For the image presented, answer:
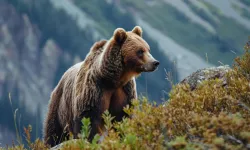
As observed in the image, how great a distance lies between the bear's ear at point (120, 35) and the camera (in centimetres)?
568

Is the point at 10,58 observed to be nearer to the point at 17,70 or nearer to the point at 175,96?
the point at 17,70

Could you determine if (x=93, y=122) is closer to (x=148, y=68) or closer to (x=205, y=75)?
(x=148, y=68)

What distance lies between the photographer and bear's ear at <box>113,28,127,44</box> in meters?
5.68

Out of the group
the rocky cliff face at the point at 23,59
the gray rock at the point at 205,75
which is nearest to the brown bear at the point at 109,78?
the gray rock at the point at 205,75

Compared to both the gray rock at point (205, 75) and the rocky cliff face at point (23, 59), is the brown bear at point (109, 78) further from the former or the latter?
the rocky cliff face at point (23, 59)

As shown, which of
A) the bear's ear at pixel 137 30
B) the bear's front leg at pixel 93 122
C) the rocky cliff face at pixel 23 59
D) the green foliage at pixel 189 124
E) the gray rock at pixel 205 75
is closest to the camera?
the green foliage at pixel 189 124

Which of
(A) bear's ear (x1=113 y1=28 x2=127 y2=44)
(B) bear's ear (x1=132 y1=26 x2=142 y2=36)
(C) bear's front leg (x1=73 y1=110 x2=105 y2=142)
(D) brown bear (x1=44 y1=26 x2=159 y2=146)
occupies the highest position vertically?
(B) bear's ear (x1=132 y1=26 x2=142 y2=36)

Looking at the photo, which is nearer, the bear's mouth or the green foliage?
the green foliage

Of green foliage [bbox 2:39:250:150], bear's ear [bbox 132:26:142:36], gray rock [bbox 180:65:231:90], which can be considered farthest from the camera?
bear's ear [bbox 132:26:142:36]

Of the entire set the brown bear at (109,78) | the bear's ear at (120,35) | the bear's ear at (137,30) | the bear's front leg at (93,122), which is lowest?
the bear's front leg at (93,122)

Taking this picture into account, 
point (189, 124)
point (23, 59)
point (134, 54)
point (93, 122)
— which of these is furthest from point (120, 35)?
point (23, 59)

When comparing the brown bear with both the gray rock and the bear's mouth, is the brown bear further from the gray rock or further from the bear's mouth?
the gray rock

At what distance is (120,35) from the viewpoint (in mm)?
5707

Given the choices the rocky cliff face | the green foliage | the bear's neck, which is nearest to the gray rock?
the bear's neck
